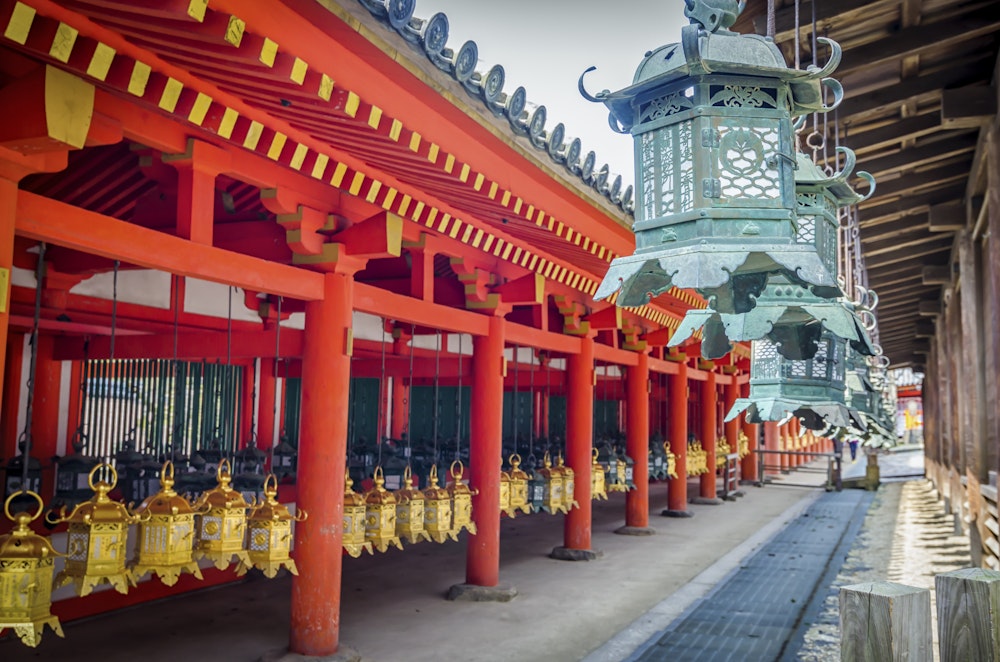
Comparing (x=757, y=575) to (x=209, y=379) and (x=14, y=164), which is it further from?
(x=14, y=164)

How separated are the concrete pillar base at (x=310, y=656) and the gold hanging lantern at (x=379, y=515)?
764mm

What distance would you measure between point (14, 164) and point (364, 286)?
274 cm

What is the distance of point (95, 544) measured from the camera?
402 cm

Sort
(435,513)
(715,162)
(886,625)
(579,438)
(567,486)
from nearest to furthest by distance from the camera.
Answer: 1. (715,162)
2. (886,625)
3. (435,513)
4. (567,486)
5. (579,438)

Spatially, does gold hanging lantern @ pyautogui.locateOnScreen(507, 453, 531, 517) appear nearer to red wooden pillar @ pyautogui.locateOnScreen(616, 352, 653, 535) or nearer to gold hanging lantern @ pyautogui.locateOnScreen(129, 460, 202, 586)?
red wooden pillar @ pyautogui.locateOnScreen(616, 352, 653, 535)

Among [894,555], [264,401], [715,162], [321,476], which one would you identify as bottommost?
[894,555]

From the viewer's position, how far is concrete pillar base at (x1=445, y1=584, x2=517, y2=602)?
772cm

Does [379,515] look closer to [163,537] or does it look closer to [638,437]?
[163,537]

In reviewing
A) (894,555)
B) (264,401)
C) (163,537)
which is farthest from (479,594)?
(894,555)

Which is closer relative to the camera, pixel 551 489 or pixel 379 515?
pixel 379 515

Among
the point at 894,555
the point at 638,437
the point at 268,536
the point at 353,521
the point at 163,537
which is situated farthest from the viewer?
the point at 638,437

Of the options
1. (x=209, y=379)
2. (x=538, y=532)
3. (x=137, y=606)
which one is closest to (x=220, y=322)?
(x=209, y=379)

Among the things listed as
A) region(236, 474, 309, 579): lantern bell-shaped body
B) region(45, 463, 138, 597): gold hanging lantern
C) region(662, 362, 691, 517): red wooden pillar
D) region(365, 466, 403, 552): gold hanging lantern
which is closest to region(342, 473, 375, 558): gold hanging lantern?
region(365, 466, 403, 552): gold hanging lantern

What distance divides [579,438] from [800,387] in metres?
6.34
